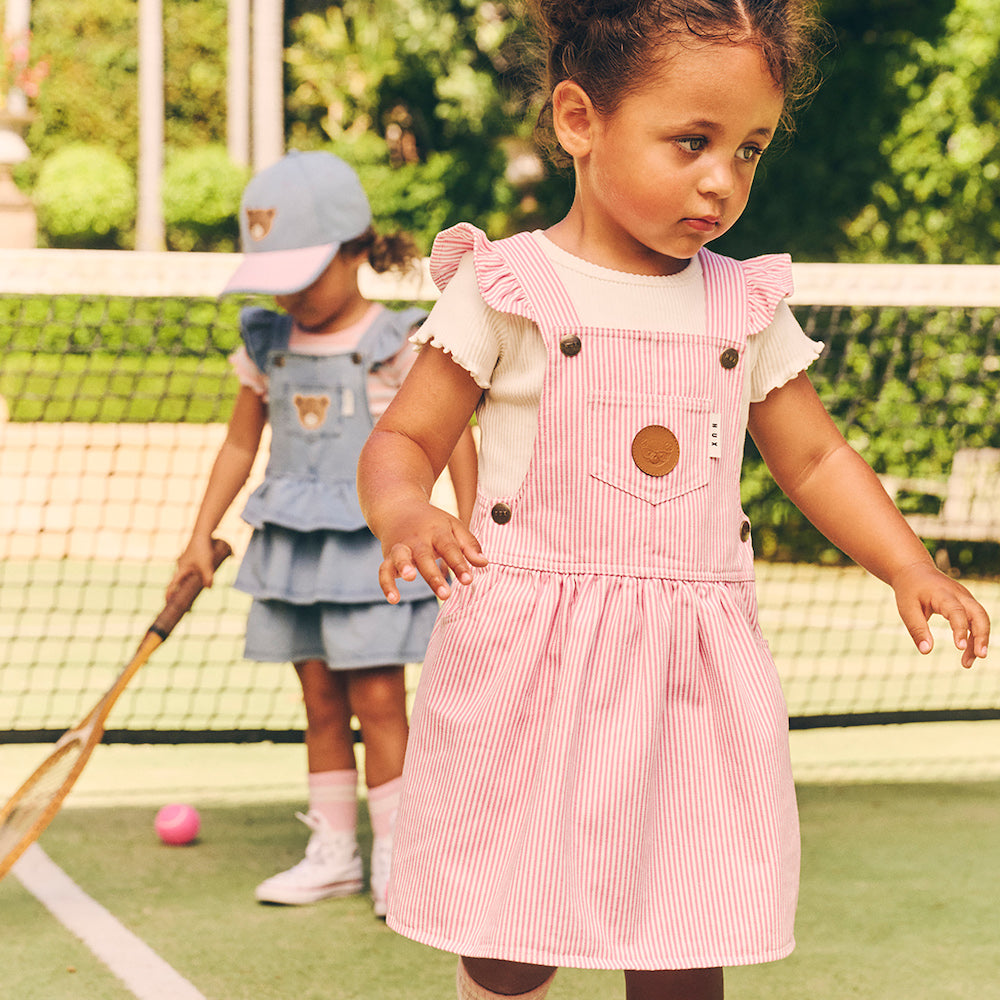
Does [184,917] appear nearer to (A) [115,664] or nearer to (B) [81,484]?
(A) [115,664]

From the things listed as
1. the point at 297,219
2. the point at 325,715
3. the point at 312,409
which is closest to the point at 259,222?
the point at 297,219

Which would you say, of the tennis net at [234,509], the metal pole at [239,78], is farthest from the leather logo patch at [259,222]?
the metal pole at [239,78]

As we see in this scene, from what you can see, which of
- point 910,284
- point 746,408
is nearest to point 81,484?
point 910,284

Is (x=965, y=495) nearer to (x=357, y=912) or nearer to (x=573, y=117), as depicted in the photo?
(x=357, y=912)

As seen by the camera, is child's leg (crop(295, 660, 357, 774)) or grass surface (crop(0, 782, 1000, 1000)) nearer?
grass surface (crop(0, 782, 1000, 1000))

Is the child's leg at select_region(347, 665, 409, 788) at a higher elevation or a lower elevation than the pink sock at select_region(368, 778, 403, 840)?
higher

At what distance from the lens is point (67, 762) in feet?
9.93

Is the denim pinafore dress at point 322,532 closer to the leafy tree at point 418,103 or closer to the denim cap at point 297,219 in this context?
the denim cap at point 297,219

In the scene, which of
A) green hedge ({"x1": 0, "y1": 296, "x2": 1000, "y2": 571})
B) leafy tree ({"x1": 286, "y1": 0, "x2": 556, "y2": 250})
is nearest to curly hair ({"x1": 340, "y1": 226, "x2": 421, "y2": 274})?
green hedge ({"x1": 0, "y1": 296, "x2": 1000, "y2": 571})

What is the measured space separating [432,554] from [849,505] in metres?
0.67

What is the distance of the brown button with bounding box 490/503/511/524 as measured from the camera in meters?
1.96

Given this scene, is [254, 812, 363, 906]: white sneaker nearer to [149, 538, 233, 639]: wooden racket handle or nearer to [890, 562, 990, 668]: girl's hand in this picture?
[149, 538, 233, 639]: wooden racket handle

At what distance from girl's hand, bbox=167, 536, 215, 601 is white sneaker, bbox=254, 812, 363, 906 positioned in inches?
21.6

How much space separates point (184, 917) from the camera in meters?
3.10
